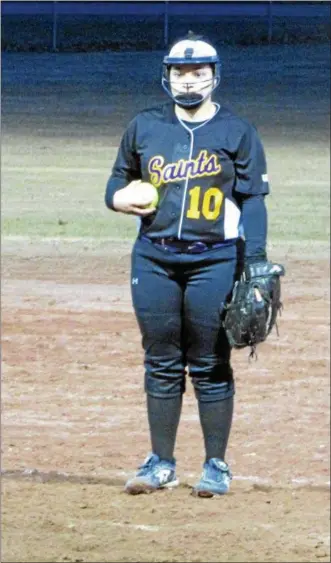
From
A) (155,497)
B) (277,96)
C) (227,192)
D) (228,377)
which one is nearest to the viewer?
(227,192)

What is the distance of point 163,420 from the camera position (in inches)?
170

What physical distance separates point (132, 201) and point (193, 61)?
1.25 feet

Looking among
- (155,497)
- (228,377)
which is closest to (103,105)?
(155,497)

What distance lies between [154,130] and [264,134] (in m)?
14.0

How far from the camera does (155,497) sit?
561cm

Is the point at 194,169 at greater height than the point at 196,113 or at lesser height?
lesser

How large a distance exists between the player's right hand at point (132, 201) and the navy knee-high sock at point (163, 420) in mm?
827

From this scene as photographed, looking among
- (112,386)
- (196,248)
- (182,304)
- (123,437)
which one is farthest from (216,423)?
(112,386)

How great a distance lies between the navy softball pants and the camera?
3869 millimetres

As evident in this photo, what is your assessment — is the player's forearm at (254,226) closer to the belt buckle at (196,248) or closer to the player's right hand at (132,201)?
the belt buckle at (196,248)

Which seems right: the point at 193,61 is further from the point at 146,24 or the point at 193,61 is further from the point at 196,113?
the point at 146,24

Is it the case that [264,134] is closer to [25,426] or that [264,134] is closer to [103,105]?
[103,105]

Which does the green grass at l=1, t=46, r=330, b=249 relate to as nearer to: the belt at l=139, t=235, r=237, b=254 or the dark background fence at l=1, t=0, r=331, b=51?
the dark background fence at l=1, t=0, r=331, b=51

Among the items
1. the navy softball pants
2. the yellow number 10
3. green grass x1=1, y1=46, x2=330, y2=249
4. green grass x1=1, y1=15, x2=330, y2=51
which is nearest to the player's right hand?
the yellow number 10
